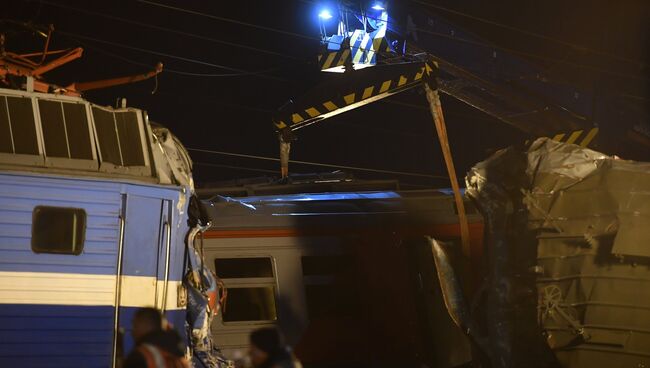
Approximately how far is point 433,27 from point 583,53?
24.2 feet

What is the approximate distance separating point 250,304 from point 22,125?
152 inches

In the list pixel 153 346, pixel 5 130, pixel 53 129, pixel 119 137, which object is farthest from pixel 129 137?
pixel 153 346

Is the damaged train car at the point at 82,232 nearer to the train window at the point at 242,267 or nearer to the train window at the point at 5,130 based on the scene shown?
the train window at the point at 5,130

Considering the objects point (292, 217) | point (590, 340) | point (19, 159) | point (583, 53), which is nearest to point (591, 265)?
point (590, 340)

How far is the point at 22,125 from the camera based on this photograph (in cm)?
801

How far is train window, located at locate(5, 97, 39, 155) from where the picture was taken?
7.90 meters

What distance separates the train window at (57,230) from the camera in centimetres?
777

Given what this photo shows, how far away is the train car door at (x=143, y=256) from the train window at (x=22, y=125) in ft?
3.22

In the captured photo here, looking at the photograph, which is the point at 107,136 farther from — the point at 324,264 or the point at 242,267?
the point at 324,264

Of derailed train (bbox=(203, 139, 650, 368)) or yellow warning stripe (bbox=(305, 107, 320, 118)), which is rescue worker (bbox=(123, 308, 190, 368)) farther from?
yellow warning stripe (bbox=(305, 107, 320, 118))

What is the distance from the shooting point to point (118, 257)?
8.05 meters

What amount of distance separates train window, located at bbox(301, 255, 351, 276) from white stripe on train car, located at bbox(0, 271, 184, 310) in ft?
10.0

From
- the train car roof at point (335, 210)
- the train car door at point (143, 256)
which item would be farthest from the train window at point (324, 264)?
the train car door at point (143, 256)

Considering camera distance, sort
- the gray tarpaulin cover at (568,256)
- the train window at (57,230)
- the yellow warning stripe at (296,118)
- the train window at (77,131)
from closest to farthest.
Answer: the train window at (57,230)
the train window at (77,131)
the gray tarpaulin cover at (568,256)
the yellow warning stripe at (296,118)
